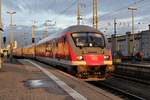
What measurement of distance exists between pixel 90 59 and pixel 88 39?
187cm

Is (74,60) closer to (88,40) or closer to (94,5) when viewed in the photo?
(88,40)

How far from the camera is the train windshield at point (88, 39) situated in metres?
23.5

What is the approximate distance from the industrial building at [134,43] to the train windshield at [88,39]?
54.0 m

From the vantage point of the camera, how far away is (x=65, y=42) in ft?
80.9

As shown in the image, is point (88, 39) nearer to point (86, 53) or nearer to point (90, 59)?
point (86, 53)

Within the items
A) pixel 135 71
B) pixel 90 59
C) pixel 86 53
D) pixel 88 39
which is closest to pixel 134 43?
pixel 135 71

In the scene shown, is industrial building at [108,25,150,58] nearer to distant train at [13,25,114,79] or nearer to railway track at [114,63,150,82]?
railway track at [114,63,150,82]

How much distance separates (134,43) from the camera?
299 feet

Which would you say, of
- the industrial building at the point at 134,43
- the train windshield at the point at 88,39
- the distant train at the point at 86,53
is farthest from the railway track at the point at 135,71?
the industrial building at the point at 134,43

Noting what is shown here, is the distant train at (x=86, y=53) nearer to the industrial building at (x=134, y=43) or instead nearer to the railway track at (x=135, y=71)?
the railway track at (x=135, y=71)

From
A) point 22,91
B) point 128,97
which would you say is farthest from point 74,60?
point 22,91

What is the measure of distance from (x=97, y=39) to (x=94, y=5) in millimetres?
19848

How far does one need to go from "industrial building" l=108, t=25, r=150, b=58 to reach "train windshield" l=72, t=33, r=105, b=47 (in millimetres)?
53980

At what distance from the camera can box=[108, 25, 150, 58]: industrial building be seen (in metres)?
86.2
